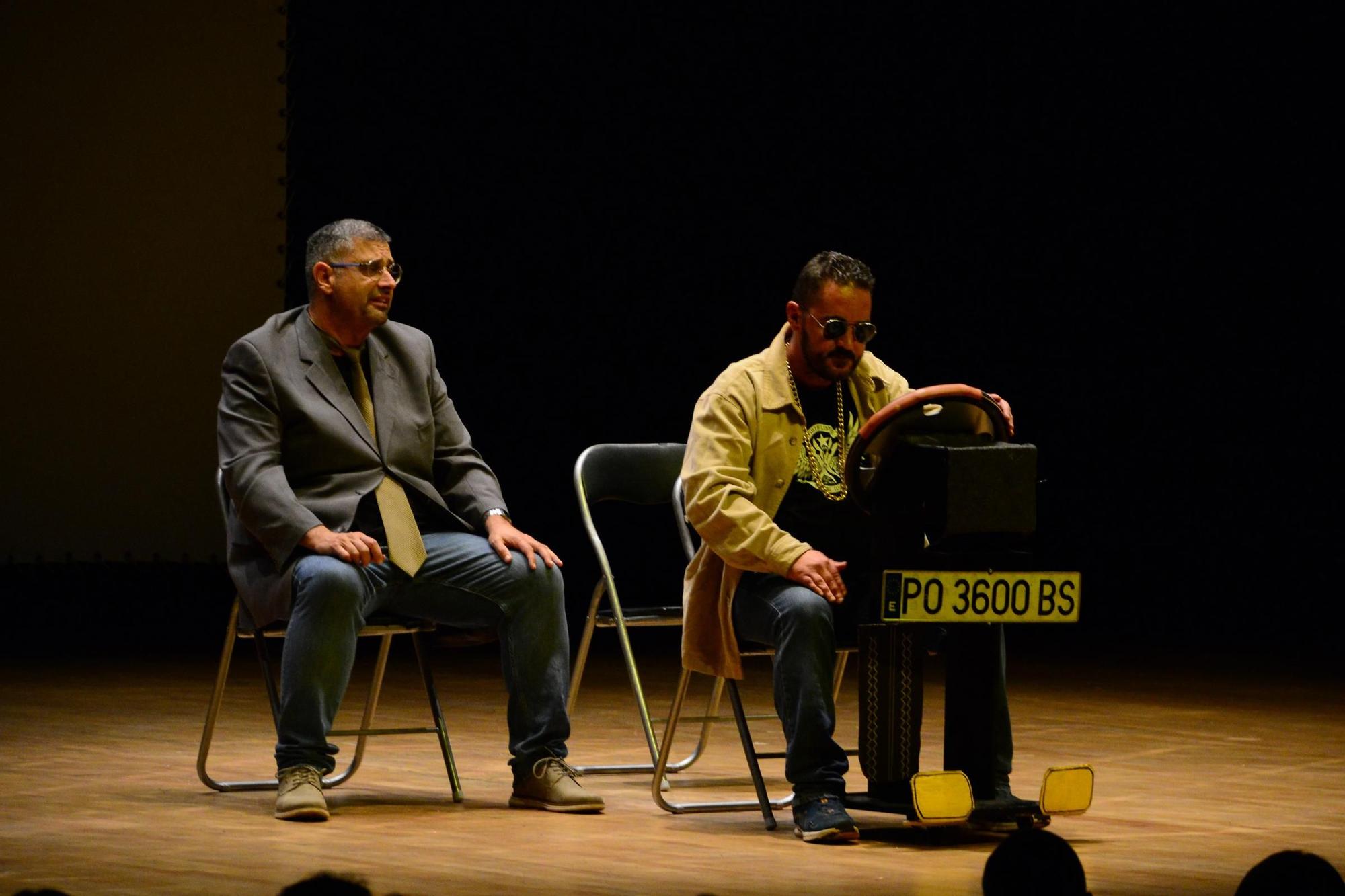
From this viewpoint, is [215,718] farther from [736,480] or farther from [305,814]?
[736,480]

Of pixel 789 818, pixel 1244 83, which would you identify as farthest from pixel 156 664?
pixel 1244 83

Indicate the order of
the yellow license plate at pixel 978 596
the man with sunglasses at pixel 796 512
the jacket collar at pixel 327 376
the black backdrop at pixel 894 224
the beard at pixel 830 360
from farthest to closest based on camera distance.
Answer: the black backdrop at pixel 894 224 → the jacket collar at pixel 327 376 → the beard at pixel 830 360 → the man with sunglasses at pixel 796 512 → the yellow license plate at pixel 978 596

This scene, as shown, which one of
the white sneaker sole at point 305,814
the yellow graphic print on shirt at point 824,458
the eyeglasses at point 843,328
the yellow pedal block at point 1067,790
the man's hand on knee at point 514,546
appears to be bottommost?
the white sneaker sole at point 305,814

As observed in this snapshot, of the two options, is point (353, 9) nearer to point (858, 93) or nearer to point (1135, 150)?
point (858, 93)

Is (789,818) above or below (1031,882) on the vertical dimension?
below

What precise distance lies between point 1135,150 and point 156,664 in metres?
4.27

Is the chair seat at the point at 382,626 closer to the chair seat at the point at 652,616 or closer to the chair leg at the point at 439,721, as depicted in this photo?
the chair leg at the point at 439,721

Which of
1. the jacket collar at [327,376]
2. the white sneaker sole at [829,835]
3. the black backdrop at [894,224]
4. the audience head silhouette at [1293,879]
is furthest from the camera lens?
the black backdrop at [894,224]

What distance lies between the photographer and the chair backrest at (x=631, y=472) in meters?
4.99

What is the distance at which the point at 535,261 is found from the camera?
8891 mm

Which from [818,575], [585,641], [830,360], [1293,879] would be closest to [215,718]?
[585,641]

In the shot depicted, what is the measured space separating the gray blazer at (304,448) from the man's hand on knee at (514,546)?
120 millimetres

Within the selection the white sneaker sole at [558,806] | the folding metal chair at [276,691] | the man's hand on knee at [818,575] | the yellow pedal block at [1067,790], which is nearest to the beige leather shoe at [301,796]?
the folding metal chair at [276,691]

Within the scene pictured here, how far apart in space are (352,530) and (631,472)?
832 mm
